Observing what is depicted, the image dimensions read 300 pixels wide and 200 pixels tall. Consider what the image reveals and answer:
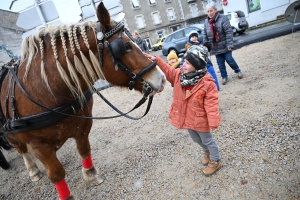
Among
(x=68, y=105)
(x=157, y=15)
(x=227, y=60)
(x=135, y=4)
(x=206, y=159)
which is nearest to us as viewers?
(x=68, y=105)

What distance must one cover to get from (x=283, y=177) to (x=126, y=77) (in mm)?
1896

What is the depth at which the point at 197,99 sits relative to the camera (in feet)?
6.55

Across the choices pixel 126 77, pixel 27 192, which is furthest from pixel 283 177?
pixel 27 192

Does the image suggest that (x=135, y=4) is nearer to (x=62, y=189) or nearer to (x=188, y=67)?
(x=188, y=67)

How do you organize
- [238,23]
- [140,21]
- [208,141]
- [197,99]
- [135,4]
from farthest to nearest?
[140,21]
[135,4]
[238,23]
[208,141]
[197,99]

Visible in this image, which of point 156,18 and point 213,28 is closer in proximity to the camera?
point 213,28

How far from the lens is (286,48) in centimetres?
602

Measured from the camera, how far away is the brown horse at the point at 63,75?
64.1 inches

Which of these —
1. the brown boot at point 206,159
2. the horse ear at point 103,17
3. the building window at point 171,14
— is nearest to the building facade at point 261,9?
the building window at point 171,14

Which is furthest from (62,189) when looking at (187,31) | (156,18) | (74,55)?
(156,18)

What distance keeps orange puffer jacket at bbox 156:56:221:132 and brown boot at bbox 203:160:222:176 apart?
489 millimetres

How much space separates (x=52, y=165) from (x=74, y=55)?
4.02ft

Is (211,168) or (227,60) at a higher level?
(227,60)

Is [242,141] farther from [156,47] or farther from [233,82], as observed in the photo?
[156,47]
